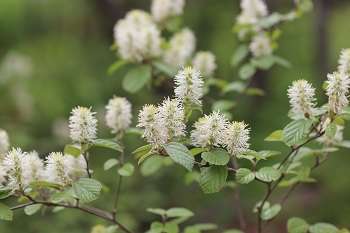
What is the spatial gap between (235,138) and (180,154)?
11 cm

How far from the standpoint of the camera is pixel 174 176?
12.6 feet

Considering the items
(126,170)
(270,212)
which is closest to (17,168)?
(126,170)

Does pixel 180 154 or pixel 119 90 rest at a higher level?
pixel 119 90

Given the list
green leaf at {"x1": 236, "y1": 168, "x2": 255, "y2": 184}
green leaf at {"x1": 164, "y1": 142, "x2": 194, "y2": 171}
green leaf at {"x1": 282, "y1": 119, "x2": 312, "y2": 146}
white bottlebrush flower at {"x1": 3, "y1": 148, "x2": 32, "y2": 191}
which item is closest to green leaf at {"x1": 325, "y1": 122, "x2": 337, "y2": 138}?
green leaf at {"x1": 282, "y1": 119, "x2": 312, "y2": 146}

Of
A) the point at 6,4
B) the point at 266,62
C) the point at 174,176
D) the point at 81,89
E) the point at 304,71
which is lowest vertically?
the point at 266,62

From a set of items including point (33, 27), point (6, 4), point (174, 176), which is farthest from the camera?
point (33, 27)

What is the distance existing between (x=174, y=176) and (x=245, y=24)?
229 cm

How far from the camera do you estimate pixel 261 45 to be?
180cm

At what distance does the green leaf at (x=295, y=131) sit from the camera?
1.01 meters

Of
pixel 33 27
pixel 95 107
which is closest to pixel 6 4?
pixel 33 27

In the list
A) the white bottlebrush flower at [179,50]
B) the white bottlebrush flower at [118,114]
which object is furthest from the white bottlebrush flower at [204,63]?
the white bottlebrush flower at [118,114]

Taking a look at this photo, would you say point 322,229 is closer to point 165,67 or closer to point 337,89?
point 337,89

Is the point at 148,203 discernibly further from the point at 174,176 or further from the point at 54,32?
the point at 54,32

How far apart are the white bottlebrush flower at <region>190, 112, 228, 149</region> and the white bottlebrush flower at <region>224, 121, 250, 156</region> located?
0.04ft
